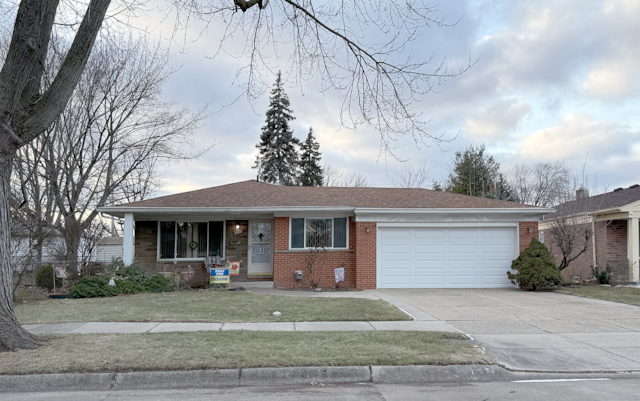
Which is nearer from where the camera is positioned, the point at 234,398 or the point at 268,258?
the point at 234,398

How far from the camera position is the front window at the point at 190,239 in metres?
17.3

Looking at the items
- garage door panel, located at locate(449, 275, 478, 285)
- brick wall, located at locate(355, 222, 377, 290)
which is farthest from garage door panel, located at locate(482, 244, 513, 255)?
brick wall, located at locate(355, 222, 377, 290)

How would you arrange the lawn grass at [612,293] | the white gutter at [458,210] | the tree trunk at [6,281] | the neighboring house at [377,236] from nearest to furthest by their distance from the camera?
the tree trunk at [6,281] < the lawn grass at [612,293] < the white gutter at [458,210] < the neighboring house at [377,236]

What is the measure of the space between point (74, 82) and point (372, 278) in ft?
37.0

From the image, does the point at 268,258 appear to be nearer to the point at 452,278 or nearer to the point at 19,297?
the point at 452,278

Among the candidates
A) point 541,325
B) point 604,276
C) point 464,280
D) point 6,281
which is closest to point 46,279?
point 6,281

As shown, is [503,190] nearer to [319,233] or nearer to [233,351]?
[319,233]

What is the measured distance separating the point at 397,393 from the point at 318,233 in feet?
36.7

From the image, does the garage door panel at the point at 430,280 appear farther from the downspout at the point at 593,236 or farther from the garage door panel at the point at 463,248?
the downspout at the point at 593,236

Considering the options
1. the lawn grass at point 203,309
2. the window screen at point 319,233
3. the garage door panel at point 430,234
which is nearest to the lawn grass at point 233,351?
the lawn grass at point 203,309

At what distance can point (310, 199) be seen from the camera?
1731cm

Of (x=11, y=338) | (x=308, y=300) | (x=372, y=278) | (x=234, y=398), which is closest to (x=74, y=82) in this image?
(x=11, y=338)

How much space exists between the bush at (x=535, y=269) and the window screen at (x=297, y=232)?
7.18m

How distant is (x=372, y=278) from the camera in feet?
52.1
